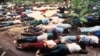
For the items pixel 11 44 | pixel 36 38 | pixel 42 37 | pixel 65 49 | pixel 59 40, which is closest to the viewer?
pixel 65 49

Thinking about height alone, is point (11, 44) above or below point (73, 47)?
below

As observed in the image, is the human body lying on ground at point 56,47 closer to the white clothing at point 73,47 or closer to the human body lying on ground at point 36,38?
the white clothing at point 73,47

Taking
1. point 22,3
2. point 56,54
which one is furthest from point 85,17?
point 22,3

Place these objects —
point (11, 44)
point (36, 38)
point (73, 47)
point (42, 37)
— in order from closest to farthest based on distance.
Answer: point (73, 47), point (36, 38), point (42, 37), point (11, 44)

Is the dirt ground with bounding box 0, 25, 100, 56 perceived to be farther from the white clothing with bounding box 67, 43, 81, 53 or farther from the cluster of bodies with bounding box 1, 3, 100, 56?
the white clothing with bounding box 67, 43, 81, 53

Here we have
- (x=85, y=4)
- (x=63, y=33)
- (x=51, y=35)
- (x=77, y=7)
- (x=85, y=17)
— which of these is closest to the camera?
(x=51, y=35)

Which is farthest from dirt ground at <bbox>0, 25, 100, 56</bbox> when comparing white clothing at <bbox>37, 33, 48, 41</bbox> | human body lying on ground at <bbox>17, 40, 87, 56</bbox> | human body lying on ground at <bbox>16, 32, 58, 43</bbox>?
white clothing at <bbox>37, 33, 48, 41</bbox>

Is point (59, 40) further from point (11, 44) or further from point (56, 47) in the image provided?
A: point (11, 44)

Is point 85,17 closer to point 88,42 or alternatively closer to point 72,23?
point 72,23

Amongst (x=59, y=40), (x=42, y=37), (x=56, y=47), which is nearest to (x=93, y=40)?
(x=59, y=40)

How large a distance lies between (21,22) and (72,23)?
5304 millimetres

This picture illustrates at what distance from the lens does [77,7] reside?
2186 centimetres

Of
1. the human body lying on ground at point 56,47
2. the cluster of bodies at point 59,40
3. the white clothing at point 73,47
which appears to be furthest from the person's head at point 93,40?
the white clothing at point 73,47

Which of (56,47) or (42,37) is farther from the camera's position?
(42,37)
